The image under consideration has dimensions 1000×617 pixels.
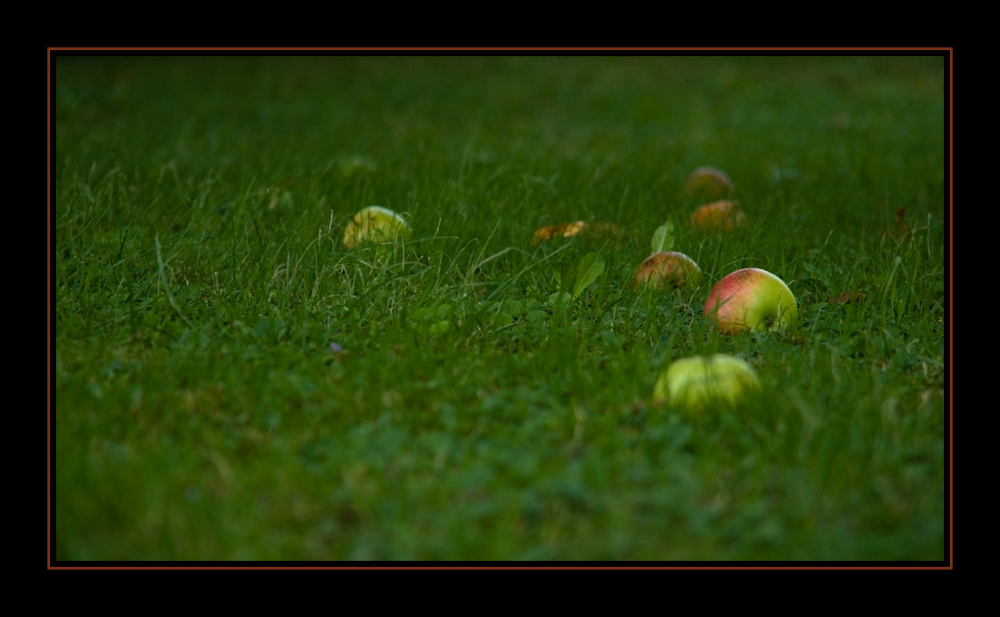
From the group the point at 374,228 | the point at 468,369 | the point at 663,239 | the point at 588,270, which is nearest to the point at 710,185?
the point at 663,239

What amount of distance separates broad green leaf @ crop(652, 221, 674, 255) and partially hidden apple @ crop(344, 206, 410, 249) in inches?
41.7

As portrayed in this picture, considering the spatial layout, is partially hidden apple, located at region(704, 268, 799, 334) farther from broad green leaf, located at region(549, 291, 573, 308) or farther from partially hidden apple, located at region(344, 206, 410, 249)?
partially hidden apple, located at region(344, 206, 410, 249)

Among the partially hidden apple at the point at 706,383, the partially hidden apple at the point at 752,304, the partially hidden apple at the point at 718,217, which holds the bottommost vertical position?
the partially hidden apple at the point at 706,383

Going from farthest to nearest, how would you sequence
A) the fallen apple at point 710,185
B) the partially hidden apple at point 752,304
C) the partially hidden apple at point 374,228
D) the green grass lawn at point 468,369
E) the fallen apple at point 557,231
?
the fallen apple at point 710,185
the fallen apple at point 557,231
the partially hidden apple at point 374,228
the partially hidden apple at point 752,304
the green grass lawn at point 468,369

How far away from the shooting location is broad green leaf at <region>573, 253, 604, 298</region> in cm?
304

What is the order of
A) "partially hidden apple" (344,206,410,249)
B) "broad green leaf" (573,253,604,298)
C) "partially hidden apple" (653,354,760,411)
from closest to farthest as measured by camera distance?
"partially hidden apple" (653,354,760,411), "broad green leaf" (573,253,604,298), "partially hidden apple" (344,206,410,249)

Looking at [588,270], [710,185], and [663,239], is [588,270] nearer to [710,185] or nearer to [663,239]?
[663,239]

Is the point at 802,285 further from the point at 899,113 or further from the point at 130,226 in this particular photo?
the point at 899,113

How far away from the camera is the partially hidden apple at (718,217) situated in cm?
399

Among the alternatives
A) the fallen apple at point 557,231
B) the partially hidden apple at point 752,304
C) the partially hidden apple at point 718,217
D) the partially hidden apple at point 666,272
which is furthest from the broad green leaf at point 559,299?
the partially hidden apple at point 718,217

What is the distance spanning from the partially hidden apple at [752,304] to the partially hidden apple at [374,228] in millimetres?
1292

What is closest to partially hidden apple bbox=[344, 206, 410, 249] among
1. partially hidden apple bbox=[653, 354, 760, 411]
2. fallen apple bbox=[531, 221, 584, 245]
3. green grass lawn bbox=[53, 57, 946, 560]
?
green grass lawn bbox=[53, 57, 946, 560]

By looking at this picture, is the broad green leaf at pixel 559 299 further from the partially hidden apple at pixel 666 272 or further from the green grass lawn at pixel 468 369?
the partially hidden apple at pixel 666 272

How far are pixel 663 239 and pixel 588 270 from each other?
0.59m
